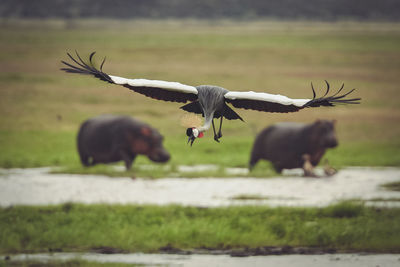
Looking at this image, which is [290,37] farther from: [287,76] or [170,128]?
[170,128]

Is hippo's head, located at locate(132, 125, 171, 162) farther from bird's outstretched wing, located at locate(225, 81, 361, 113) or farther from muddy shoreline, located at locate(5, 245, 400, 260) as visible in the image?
bird's outstretched wing, located at locate(225, 81, 361, 113)

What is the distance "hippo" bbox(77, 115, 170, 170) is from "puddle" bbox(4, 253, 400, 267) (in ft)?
22.4

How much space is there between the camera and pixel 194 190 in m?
18.6

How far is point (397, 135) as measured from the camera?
1159 inches

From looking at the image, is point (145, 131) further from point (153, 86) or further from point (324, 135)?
point (153, 86)

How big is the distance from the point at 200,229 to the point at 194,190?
13.8 feet

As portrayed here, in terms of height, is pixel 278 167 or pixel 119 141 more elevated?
pixel 119 141

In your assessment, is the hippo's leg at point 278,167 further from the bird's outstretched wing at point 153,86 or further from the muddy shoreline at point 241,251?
the bird's outstretched wing at point 153,86

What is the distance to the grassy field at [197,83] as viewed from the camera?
25438mm

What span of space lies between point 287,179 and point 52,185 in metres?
5.61

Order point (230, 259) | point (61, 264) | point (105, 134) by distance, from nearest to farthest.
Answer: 1. point (61, 264)
2. point (230, 259)
3. point (105, 134)

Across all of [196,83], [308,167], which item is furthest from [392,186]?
[196,83]

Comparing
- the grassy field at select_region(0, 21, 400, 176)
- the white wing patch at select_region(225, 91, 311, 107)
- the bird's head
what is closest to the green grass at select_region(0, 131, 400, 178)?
the grassy field at select_region(0, 21, 400, 176)

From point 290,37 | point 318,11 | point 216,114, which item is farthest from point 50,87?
point 318,11
